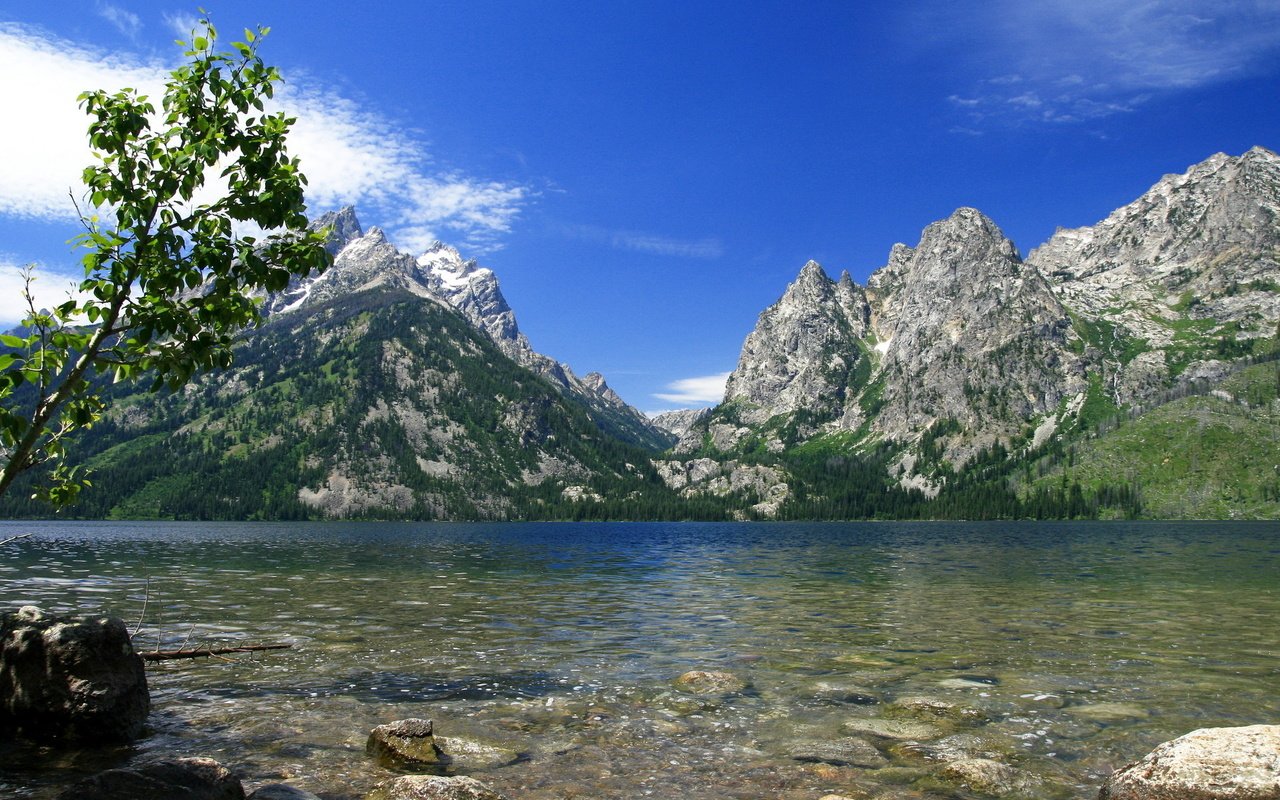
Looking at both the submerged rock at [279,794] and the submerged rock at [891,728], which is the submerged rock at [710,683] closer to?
the submerged rock at [891,728]

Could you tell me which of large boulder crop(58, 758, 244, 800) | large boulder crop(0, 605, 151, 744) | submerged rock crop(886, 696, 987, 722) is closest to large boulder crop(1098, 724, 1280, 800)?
submerged rock crop(886, 696, 987, 722)

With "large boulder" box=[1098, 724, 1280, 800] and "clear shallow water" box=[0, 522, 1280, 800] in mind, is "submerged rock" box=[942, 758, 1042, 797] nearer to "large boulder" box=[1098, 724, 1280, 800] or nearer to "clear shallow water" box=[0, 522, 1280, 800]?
"clear shallow water" box=[0, 522, 1280, 800]

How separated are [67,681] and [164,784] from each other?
24.7ft

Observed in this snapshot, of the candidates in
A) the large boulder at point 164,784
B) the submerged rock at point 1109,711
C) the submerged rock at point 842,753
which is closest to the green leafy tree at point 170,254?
the large boulder at point 164,784

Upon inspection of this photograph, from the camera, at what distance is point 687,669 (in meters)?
24.0

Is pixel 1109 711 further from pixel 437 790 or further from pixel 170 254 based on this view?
pixel 170 254

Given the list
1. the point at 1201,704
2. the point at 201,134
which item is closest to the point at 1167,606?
the point at 1201,704

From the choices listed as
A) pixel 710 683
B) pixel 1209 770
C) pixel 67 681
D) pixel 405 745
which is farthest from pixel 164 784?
pixel 1209 770

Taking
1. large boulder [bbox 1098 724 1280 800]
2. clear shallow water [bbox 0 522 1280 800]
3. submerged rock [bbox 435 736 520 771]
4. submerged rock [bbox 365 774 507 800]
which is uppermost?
large boulder [bbox 1098 724 1280 800]

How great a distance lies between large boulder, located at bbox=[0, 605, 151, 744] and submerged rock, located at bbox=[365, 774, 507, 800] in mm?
7741

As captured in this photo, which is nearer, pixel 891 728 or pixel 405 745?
pixel 405 745

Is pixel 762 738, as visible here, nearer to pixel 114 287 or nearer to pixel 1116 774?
pixel 1116 774

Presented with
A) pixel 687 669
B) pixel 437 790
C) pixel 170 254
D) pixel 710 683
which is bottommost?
pixel 687 669

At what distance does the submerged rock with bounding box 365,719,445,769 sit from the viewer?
46.8 ft
